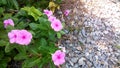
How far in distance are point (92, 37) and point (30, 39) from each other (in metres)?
1.31

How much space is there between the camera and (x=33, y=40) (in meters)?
2.34

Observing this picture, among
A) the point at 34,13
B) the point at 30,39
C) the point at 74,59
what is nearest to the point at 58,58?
the point at 30,39

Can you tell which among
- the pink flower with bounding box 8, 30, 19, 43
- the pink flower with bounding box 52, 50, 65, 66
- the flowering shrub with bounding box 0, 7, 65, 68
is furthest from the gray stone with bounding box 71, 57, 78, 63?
the pink flower with bounding box 8, 30, 19, 43

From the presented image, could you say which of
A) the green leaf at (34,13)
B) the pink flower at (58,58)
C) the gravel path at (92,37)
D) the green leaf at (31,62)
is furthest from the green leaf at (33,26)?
the gravel path at (92,37)

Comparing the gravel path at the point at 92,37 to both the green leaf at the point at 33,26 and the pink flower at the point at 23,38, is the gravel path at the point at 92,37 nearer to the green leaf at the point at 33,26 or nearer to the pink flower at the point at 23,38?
the green leaf at the point at 33,26

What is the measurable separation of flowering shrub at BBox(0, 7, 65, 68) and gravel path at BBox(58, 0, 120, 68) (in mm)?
538

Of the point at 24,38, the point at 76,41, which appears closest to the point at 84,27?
the point at 76,41

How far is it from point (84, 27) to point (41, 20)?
1012 millimetres

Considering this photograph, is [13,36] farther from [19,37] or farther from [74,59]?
[74,59]

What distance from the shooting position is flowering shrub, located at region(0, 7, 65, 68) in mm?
2080

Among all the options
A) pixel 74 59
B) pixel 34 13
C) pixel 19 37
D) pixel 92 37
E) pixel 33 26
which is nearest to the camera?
pixel 19 37

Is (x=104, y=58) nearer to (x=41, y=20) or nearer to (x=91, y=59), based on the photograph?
(x=91, y=59)

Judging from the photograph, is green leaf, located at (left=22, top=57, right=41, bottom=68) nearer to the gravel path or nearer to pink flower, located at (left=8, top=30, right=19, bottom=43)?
pink flower, located at (left=8, top=30, right=19, bottom=43)

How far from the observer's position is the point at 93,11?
3.71 metres
